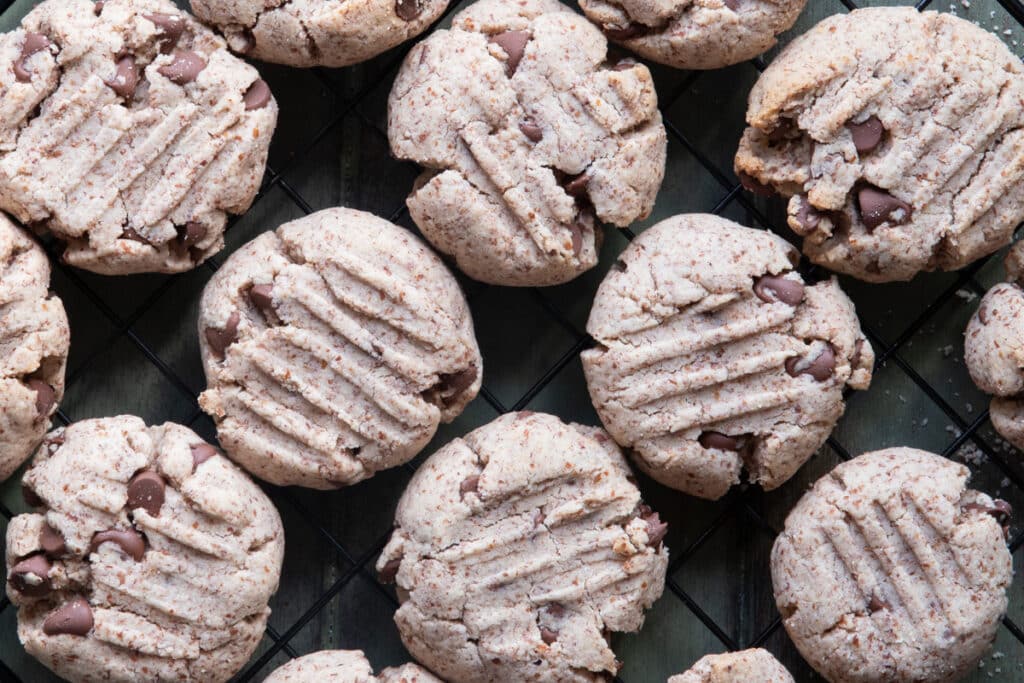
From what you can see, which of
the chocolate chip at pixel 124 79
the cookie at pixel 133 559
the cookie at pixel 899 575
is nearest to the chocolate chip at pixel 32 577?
the cookie at pixel 133 559

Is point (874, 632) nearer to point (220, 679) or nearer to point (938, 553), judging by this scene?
point (938, 553)

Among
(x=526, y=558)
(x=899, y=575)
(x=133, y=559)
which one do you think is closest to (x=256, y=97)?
(x=133, y=559)

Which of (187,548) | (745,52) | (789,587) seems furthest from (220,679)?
(745,52)

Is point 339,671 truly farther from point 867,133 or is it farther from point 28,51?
point 867,133

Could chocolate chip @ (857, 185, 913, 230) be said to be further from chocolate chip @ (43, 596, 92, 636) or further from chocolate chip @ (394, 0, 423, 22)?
chocolate chip @ (43, 596, 92, 636)

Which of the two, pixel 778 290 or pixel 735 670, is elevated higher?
pixel 778 290

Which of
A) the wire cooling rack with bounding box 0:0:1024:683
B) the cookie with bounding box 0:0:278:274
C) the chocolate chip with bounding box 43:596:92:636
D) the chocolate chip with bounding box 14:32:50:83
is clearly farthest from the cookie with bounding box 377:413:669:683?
the chocolate chip with bounding box 14:32:50:83
